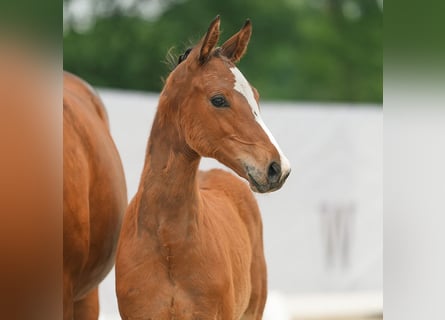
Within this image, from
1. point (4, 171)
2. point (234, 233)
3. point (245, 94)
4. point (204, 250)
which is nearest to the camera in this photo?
point (4, 171)

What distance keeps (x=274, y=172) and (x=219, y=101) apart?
0.18 m

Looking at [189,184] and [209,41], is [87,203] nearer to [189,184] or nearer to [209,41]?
[189,184]

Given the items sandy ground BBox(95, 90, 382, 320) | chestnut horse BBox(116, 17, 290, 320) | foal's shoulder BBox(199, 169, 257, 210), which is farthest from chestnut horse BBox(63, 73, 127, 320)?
sandy ground BBox(95, 90, 382, 320)

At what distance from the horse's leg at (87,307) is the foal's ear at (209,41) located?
82 centimetres

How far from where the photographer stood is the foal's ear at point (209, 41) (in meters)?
1.36

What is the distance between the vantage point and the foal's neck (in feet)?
4.97

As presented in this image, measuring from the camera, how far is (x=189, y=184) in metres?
1.54

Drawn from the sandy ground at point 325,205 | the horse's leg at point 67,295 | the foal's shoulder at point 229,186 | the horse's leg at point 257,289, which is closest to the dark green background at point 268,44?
the sandy ground at point 325,205

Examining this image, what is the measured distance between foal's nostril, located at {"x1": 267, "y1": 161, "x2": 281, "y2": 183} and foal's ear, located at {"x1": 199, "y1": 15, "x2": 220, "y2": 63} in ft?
0.84

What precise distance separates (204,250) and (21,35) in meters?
0.90

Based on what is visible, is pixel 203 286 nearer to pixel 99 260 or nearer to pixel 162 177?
pixel 162 177

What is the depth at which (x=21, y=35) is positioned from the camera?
0.67 meters

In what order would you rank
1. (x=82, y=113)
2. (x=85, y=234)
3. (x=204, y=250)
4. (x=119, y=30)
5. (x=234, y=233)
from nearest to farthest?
(x=204, y=250) < (x=85, y=234) < (x=234, y=233) < (x=82, y=113) < (x=119, y=30)

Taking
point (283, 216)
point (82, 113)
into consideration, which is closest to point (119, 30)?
point (283, 216)
